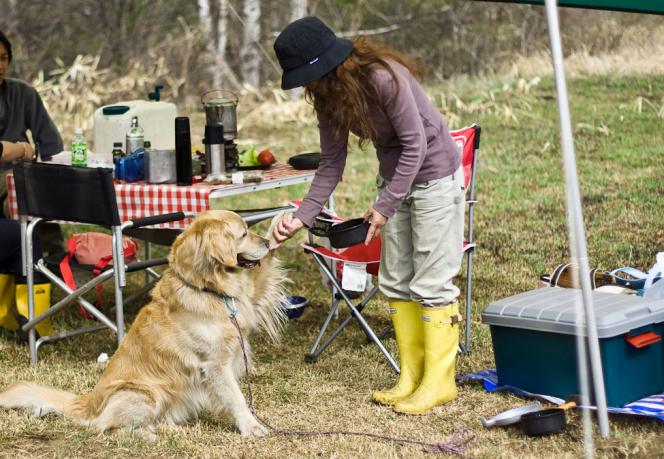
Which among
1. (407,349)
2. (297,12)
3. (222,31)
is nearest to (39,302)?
(407,349)

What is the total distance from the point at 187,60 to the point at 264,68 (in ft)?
3.37

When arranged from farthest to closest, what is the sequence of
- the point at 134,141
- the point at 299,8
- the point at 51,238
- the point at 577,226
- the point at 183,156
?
the point at 299,8 < the point at 51,238 < the point at 134,141 < the point at 183,156 < the point at 577,226

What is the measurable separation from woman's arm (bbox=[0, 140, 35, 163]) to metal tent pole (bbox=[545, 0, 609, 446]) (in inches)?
125

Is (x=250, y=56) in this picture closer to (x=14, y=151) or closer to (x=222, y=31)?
(x=222, y=31)

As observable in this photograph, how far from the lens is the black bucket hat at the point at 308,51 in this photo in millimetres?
3469

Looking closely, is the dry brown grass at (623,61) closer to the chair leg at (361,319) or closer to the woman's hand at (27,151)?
the chair leg at (361,319)

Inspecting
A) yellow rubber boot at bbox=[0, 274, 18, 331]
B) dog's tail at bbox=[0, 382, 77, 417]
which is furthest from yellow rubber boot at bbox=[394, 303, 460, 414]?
yellow rubber boot at bbox=[0, 274, 18, 331]

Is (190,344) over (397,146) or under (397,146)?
under

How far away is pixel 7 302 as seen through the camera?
518 centimetres

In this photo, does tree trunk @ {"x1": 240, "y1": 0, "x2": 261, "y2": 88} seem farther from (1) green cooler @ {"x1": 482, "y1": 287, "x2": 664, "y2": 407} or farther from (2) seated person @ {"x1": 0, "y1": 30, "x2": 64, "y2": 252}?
(1) green cooler @ {"x1": 482, "y1": 287, "x2": 664, "y2": 407}

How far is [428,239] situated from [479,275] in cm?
242

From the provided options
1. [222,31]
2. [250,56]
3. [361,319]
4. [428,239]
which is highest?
[222,31]

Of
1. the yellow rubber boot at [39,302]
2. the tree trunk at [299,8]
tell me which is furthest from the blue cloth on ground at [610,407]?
the tree trunk at [299,8]

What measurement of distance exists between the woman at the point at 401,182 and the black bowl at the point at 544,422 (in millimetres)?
470
